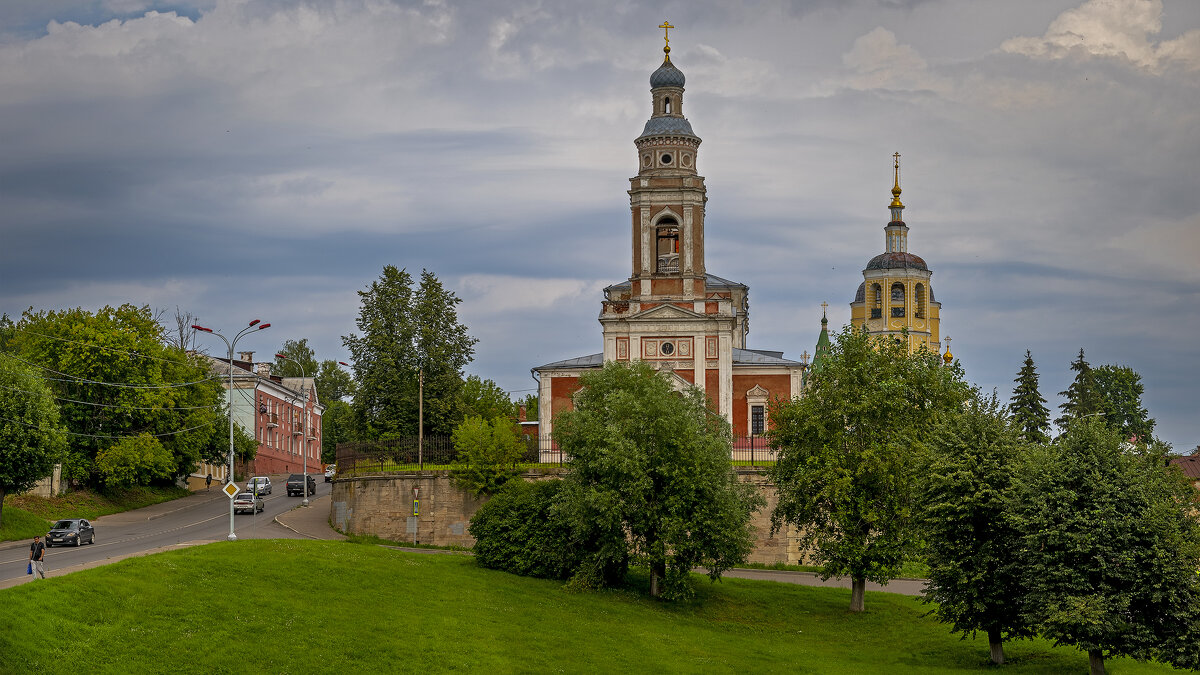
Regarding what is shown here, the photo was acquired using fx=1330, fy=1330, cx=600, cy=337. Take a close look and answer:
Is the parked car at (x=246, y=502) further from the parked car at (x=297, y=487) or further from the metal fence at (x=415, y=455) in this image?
the parked car at (x=297, y=487)

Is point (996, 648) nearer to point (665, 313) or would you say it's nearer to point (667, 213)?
point (665, 313)

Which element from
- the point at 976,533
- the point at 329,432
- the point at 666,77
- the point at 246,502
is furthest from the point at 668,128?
the point at 329,432

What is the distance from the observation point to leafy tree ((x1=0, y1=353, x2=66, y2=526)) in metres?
56.8

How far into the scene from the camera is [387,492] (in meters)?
58.8

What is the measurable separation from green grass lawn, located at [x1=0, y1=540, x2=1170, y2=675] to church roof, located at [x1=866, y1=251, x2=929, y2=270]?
73.0 metres

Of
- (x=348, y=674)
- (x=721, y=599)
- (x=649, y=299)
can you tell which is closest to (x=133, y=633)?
(x=348, y=674)

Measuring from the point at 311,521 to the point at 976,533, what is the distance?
3665 centimetres

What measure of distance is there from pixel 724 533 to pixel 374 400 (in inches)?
1183

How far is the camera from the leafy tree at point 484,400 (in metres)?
70.1

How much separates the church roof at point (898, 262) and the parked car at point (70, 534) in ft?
261

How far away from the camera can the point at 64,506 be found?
65.7 metres

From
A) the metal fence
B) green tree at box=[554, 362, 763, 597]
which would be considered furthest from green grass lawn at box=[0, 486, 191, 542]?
green tree at box=[554, 362, 763, 597]

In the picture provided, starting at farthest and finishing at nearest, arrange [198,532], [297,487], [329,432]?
[329,432], [297,487], [198,532]

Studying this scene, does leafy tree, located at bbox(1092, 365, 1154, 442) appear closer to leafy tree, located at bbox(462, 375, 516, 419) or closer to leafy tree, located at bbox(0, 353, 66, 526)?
leafy tree, located at bbox(462, 375, 516, 419)
